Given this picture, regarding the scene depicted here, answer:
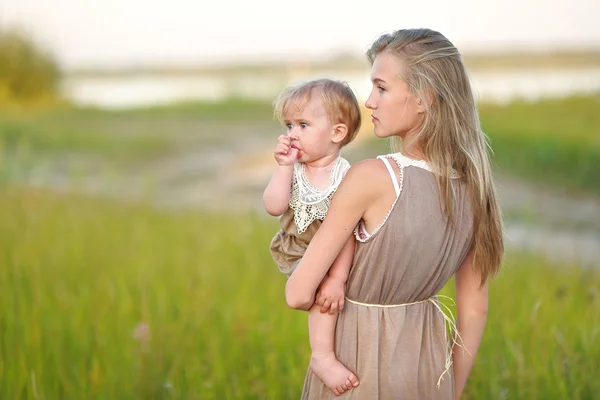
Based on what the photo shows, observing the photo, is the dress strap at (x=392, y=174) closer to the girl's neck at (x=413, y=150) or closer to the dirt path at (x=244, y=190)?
the girl's neck at (x=413, y=150)

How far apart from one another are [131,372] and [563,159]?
6.89 meters

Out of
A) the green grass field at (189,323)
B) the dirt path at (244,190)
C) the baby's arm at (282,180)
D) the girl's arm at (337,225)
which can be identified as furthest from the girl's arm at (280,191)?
the dirt path at (244,190)

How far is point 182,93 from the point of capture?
55.8ft

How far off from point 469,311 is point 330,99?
675mm

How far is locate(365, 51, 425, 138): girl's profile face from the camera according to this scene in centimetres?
200

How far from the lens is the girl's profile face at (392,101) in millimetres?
2000

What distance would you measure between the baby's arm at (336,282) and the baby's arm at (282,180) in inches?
7.1

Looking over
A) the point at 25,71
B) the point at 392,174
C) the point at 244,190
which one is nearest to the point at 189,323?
the point at 392,174

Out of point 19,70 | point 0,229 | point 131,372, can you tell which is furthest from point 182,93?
point 131,372

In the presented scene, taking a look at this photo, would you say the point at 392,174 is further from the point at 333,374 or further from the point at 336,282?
the point at 333,374

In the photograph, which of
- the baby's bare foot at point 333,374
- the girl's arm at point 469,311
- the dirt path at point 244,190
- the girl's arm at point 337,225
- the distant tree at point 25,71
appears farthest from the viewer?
the distant tree at point 25,71

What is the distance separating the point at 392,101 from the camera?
6.58 feet

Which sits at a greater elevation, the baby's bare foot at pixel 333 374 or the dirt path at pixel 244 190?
the baby's bare foot at pixel 333 374

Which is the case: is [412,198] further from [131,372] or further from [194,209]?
[194,209]
